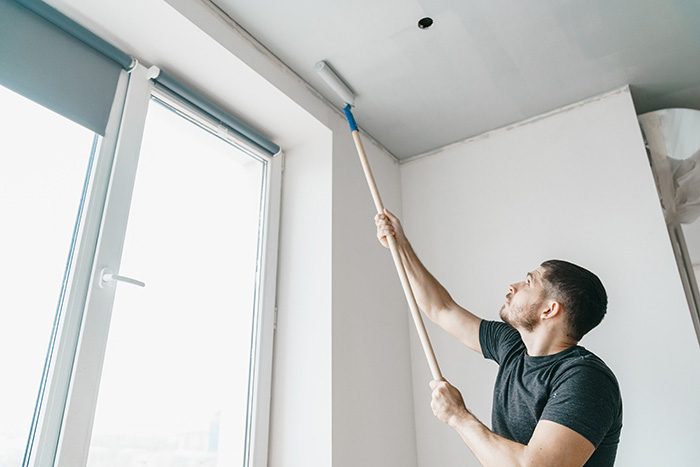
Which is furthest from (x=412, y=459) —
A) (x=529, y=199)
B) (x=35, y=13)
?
(x=35, y=13)

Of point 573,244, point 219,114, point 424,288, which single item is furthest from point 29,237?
point 573,244

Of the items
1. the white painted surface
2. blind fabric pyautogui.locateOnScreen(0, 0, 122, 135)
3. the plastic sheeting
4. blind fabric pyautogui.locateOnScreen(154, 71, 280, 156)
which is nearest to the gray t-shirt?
the white painted surface

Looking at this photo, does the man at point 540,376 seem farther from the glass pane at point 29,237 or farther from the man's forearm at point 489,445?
the glass pane at point 29,237

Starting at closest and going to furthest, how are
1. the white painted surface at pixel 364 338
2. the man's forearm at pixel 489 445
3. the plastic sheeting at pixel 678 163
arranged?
the man's forearm at pixel 489 445 → the white painted surface at pixel 364 338 → the plastic sheeting at pixel 678 163

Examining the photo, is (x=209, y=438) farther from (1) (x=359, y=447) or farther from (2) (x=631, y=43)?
(2) (x=631, y=43)

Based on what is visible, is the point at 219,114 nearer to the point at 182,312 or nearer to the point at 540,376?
the point at 182,312

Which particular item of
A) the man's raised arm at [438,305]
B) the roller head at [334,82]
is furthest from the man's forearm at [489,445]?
the roller head at [334,82]

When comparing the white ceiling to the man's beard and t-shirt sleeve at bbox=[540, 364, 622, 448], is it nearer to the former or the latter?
the man's beard

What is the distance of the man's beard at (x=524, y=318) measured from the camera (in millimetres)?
1343

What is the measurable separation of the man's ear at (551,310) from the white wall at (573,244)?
68 cm

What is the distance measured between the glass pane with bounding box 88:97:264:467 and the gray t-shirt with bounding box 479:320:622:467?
0.93m

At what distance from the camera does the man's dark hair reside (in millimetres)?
1295

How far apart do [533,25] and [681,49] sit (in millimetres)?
630

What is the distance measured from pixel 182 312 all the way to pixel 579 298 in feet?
4.01
